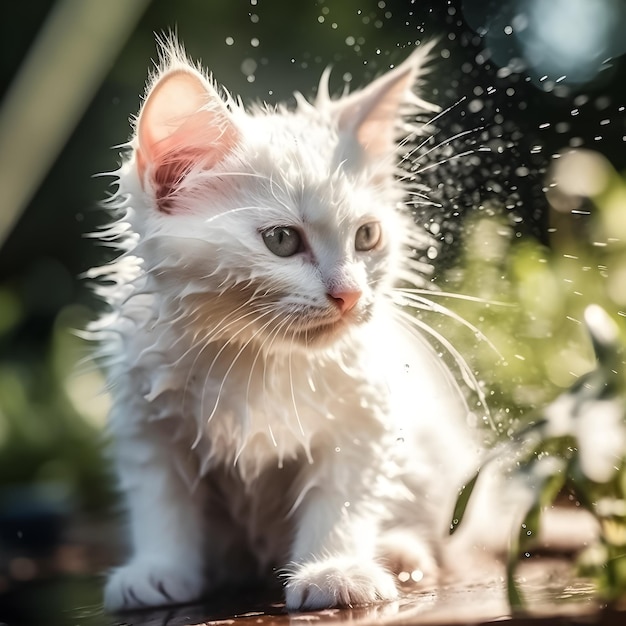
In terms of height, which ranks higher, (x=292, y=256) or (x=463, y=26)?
(x=463, y=26)

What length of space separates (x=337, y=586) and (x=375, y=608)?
0.14ft

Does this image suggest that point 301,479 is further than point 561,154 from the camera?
No

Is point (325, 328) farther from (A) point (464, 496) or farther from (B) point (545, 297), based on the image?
(B) point (545, 297)

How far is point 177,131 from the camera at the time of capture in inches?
34.5

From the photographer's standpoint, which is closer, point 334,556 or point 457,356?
point 334,556

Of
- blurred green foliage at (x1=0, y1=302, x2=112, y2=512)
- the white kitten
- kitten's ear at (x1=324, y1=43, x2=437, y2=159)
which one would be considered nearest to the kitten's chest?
the white kitten

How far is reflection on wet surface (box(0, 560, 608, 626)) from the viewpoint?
2.67 ft

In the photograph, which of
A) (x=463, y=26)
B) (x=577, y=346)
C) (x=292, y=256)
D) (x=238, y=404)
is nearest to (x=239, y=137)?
(x=292, y=256)

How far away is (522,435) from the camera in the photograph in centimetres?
90

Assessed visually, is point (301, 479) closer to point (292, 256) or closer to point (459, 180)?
point (292, 256)

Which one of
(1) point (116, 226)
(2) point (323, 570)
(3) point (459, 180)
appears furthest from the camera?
(3) point (459, 180)

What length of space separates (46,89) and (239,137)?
435mm

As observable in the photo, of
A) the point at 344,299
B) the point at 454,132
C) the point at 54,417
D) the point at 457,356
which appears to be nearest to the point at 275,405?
the point at 344,299

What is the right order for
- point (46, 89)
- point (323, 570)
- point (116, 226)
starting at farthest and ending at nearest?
1. point (46, 89)
2. point (116, 226)
3. point (323, 570)
